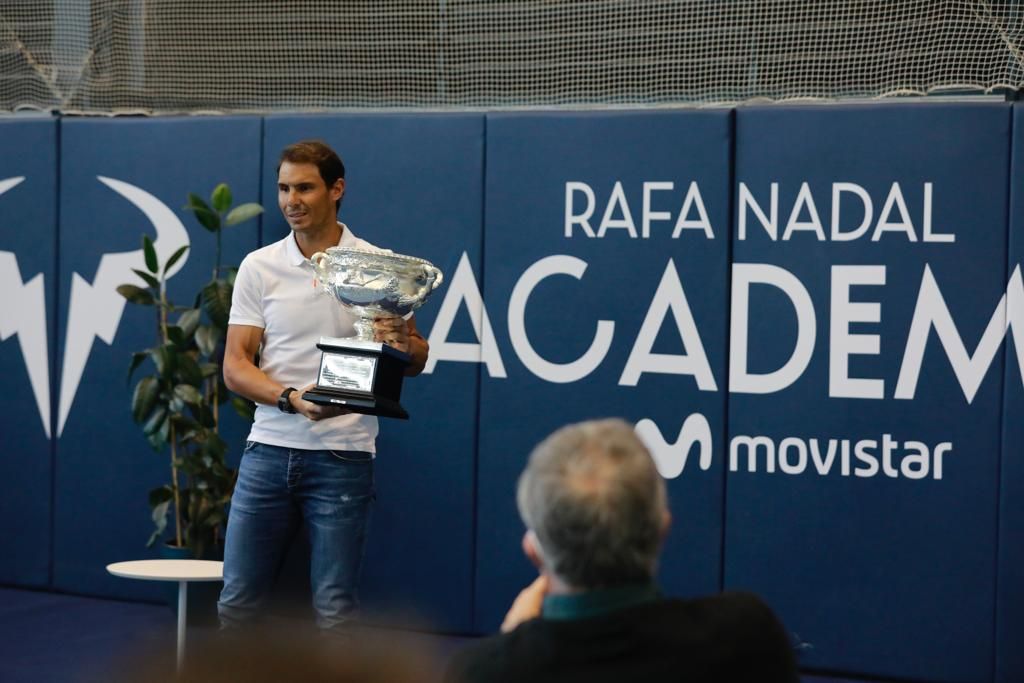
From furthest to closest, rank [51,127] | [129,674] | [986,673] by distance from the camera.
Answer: [51,127] → [986,673] → [129,674]

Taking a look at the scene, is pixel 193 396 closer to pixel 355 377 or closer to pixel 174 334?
pixel 174 334

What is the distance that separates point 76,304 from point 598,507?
13.0 ft

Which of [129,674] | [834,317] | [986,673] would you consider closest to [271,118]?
[834,317]

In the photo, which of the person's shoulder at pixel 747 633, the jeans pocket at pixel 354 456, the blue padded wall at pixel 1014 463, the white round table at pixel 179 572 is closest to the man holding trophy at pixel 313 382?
the jeans pocket at pixel 354 456

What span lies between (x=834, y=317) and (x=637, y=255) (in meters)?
0.68

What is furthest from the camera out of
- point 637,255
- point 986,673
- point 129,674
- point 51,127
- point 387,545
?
point 51,127

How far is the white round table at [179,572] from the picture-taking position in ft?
12.2

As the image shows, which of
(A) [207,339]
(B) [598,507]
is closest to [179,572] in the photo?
(A) [207,339]

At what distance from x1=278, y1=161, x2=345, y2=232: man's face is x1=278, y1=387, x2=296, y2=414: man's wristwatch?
431 millimetres

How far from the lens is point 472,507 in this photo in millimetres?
4426

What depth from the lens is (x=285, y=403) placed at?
3084mm

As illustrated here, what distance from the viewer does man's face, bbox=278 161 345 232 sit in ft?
10.5

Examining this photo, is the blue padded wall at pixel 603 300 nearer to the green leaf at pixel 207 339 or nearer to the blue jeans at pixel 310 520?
the green leaf at pixel 207 339

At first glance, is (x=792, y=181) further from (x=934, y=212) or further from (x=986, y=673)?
(x=986, y=673)
